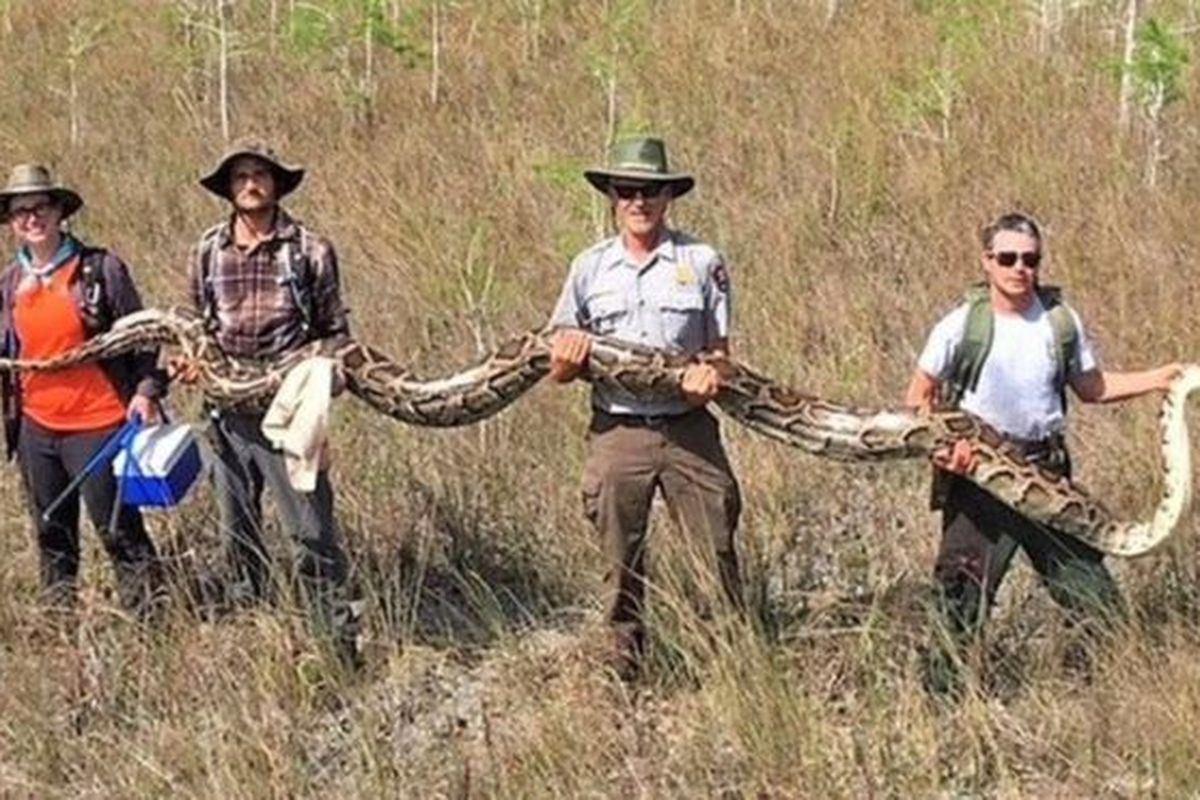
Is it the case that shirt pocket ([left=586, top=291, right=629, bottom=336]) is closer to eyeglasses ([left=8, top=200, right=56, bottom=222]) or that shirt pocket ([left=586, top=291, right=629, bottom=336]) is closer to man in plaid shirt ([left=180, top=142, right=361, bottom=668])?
man in plaid shirt ([left=180, top=142, right=361, bottom=668])

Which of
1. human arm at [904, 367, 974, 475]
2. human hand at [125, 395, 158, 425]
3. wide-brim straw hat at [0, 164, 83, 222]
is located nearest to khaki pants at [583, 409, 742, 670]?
human arm at [904, 367, 974, 475]

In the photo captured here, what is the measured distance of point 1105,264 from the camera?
7805 millimetres

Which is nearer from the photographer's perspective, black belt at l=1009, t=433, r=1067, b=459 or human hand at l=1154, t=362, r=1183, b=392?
human hand at l=1154, t=362, r=1183, b=392

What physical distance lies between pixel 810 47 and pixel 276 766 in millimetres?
8630

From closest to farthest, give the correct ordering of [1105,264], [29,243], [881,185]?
1. [29,243]
2. [1105,264]
3. [881,185]

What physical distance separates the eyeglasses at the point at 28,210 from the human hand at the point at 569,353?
6.14 feet

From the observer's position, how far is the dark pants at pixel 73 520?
211 inches

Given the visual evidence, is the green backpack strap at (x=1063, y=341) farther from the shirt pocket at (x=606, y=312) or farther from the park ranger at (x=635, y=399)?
the shirt pocket at (x=606, y=312)

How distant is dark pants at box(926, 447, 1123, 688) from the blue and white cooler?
2517 mm

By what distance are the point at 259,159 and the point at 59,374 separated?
44.4 inches

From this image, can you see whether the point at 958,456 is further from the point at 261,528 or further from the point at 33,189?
the point at 33,189

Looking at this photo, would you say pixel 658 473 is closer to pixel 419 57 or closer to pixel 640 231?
pixel 640 231

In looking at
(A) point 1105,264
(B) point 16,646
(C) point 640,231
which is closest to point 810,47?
(A) point 1105,264

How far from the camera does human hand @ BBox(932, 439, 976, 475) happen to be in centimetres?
455
